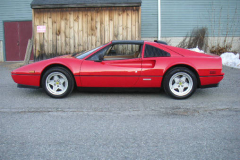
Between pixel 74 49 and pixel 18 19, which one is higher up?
pixel 18 19

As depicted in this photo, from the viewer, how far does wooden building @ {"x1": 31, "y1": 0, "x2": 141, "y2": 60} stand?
10227mm

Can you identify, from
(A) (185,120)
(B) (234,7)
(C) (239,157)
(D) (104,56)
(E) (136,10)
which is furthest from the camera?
(B) (234,7)

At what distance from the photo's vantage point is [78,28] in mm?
10500

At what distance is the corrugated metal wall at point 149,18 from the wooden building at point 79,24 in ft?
12.1

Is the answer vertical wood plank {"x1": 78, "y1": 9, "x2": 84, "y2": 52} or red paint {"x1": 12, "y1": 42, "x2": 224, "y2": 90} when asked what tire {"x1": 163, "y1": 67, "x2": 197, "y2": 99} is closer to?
red paint {"x1": 12, "y1": 42, "x2": 224, "y2": 90}

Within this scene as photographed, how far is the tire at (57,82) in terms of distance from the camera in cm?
518

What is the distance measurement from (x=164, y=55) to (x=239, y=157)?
117 inches

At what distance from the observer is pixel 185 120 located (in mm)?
3871

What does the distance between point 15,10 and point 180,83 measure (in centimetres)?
1199

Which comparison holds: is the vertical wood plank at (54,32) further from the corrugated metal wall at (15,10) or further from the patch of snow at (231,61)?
the patch of snow at (231,61)

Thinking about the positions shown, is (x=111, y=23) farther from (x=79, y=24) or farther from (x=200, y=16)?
(x=200, y=16)

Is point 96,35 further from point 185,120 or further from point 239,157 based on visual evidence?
point 239,157

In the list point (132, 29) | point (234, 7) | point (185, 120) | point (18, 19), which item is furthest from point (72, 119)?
point (234, 7)

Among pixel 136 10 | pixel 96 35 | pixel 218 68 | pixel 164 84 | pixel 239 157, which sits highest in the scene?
Result: pixel 136 10
